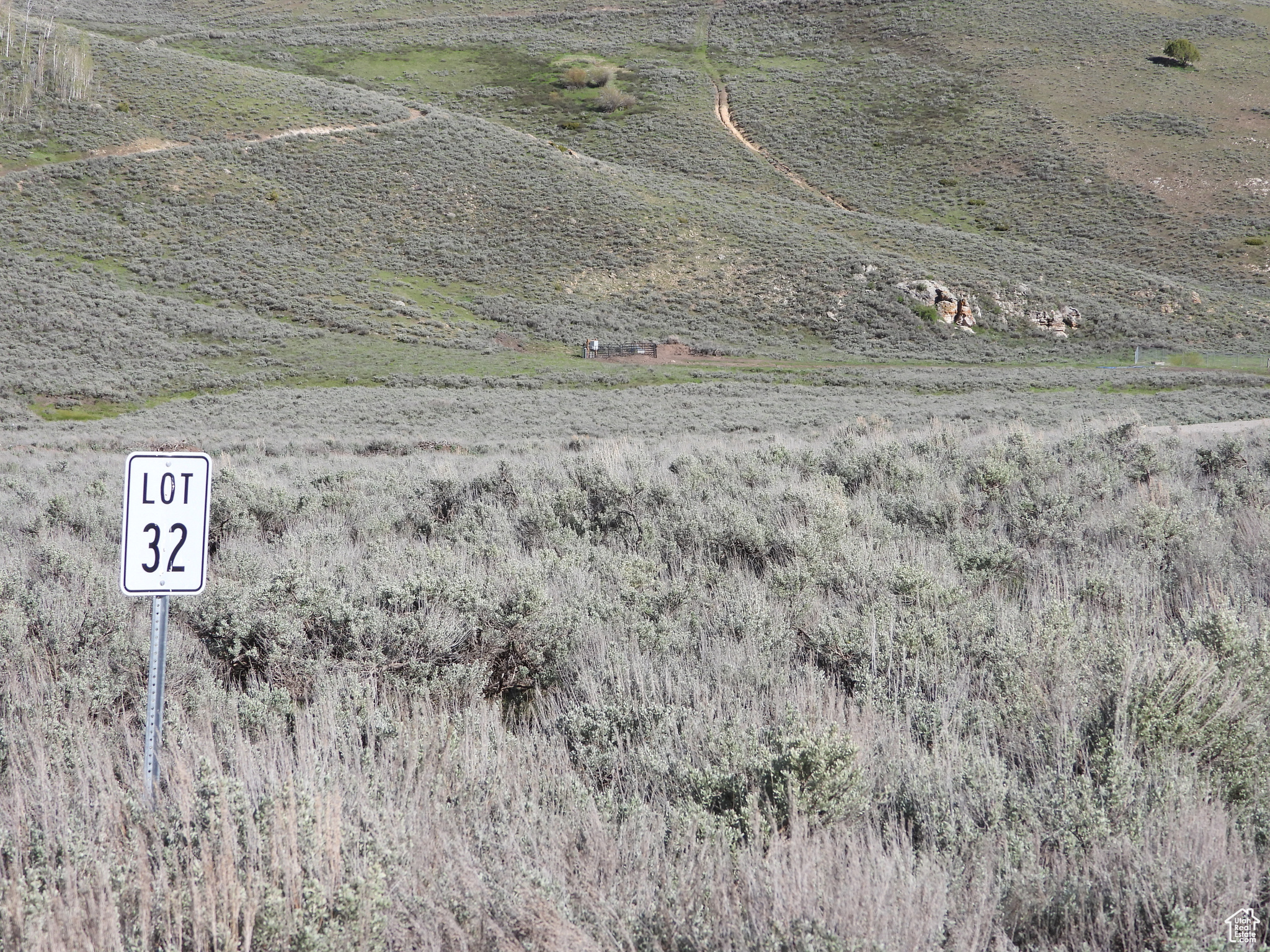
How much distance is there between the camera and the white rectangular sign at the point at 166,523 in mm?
3197

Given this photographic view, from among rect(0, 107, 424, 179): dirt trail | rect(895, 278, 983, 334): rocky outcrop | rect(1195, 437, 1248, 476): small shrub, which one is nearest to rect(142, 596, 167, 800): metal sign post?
rect(1195, 437, 1248, 476): small shrub

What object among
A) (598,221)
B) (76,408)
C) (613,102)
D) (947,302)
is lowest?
(76,408)

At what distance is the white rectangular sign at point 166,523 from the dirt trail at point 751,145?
56.9 m

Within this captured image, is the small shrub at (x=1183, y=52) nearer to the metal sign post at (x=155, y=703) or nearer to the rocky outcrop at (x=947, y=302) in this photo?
the rocky outcrop at (x=947, y=302)

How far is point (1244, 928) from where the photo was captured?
2174 millimetres

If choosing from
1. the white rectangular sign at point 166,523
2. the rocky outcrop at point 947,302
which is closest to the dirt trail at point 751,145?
the rocky outcrop at point 947,302

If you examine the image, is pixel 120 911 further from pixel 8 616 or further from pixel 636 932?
pixel 8 616

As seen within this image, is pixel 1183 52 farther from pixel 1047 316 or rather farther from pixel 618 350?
pixel 618 350

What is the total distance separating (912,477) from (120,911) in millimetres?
8443

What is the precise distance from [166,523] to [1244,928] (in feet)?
11.7

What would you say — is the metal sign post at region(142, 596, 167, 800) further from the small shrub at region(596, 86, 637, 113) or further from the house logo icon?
the small shrub at region(596, 86, 637, 113)

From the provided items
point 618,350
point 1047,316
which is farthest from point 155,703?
point 1047,316

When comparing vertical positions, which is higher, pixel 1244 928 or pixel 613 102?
pixel 613 102

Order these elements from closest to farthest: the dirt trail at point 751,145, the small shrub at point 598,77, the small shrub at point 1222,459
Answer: the small shrub at point 1222,459
the dirt trail at point 751,145
the small shrub at point 598,77
